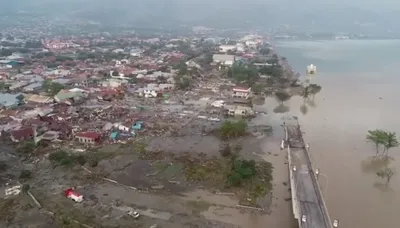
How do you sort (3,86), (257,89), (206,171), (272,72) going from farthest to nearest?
(272,72) < (257,89) < (3,86) < (206,171)

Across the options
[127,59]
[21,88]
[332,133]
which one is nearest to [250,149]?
[332,133]

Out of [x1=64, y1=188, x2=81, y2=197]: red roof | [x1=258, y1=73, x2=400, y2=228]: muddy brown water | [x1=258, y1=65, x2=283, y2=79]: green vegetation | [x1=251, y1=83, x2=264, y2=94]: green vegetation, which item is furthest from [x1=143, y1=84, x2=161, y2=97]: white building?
[x1=64, y1=188, x2=81, y2=197]: red roof

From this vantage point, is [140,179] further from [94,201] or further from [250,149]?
[250,149]

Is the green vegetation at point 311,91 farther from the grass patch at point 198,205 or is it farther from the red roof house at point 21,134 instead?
the red roof house at point 21,134

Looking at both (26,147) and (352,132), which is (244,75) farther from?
(26,147)

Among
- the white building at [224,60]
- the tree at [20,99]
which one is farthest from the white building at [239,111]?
the white building at [224,60]

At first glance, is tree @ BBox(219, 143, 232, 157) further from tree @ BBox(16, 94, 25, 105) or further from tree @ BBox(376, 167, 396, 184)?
tree @ BBox(16, 94, 25, 105)

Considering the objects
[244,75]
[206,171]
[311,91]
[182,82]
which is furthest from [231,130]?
[244,75]
